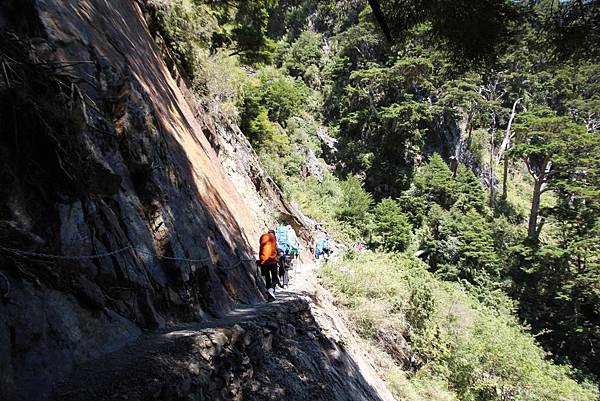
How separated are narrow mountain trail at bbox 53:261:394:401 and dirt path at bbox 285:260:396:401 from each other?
2.78ft

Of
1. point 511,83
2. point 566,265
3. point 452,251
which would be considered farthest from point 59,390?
point 511,83

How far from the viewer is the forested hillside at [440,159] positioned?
254 inches

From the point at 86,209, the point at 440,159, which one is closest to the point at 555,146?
the point at 440,159

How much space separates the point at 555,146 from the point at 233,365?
100 ft

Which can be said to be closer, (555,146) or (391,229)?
(391,229)

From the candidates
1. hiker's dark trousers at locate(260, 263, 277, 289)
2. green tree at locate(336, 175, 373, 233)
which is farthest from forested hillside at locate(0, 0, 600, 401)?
hiker's dark trousers at locate(260, 263, 277, 289)

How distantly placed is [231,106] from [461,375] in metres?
11.9

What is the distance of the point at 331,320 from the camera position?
917cm

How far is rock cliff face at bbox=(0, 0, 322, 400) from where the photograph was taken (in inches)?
105

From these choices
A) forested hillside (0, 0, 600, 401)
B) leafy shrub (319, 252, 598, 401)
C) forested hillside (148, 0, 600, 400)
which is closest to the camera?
forested hillside (0, 0, 600, 401)

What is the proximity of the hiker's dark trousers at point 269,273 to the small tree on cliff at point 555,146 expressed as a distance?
2638 centimetres

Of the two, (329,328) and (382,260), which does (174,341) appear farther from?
(382,260)

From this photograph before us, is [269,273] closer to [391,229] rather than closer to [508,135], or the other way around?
[391,229]

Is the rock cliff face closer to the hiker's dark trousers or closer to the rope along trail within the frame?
the rope along trail
